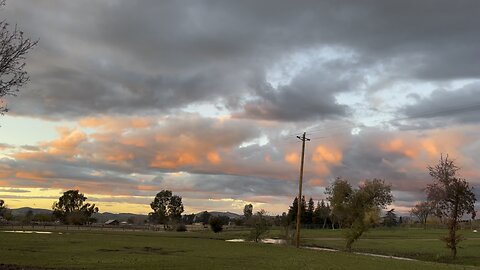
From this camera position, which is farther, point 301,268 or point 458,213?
point 458,213

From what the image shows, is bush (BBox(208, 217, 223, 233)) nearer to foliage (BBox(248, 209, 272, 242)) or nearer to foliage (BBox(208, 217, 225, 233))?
foliage (BBox(208, 217, 225, 233))

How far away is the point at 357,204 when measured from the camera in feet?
240

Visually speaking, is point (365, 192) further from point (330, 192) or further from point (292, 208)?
point (292, 208)

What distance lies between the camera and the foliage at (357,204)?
66.6 meters

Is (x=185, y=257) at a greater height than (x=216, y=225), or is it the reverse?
(x=216, y=225)

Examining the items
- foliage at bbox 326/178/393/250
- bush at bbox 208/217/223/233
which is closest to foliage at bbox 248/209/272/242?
foliage at bbox 326/178/393/250

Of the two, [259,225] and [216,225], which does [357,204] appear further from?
[216,225]

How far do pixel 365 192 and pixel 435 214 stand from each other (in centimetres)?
1964

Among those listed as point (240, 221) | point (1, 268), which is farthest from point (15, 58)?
point (240, 221)

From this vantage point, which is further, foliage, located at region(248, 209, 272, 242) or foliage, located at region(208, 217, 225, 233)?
foliage, located at region(208, 217, 225, 233)

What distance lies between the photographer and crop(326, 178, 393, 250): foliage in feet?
219

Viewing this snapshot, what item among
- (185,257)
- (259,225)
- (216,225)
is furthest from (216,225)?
(185,257)

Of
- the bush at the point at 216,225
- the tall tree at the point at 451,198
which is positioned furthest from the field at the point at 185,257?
the bush at the point at 216,225

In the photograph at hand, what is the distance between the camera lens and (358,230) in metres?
66.2
